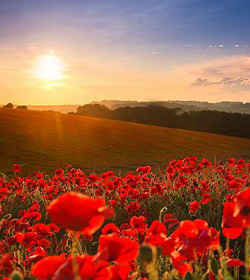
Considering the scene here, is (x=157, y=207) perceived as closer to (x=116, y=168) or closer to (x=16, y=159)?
(x=116, y=168)

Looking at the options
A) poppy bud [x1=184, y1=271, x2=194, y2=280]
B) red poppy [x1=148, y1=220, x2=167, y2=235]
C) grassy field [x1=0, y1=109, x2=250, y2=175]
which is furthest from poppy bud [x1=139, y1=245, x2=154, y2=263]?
grassy field [x1=0, y1=109, x2=250, y2=175]

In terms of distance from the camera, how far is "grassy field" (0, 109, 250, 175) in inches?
813

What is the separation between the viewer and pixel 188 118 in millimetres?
49188

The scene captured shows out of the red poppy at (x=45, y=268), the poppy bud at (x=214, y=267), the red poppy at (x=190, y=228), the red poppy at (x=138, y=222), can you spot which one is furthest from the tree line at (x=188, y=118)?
the red poppy at (x=45, y=268)

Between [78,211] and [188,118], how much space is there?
4896 cm

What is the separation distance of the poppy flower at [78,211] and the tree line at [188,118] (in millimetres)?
44787

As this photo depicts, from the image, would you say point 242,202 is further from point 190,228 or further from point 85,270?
point 85,270

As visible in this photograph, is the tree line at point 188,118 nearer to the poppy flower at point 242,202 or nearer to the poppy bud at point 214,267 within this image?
the poppy bud at point 214,267

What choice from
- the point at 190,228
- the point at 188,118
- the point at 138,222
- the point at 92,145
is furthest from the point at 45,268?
the point at 188,118

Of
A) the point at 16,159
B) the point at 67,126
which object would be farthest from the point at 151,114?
the point at 16,159

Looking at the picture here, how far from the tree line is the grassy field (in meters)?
10.2

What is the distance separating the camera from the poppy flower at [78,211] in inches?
39.1

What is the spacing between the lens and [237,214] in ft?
3.98

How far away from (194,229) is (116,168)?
17845mm
